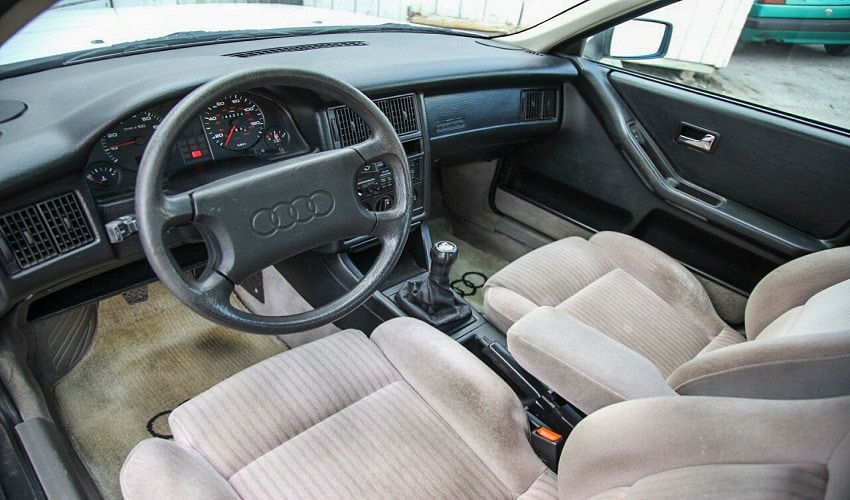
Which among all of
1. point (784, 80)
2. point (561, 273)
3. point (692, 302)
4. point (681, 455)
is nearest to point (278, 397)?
point (681, 455)

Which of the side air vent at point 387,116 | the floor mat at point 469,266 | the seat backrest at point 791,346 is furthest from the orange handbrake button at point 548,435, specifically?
the floor mat at point 469,266

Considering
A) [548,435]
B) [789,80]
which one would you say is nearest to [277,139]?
[548,435]

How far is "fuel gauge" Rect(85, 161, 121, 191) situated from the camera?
117cm

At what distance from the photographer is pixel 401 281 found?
1782 mm

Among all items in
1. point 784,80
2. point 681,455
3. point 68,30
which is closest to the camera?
point 681,455

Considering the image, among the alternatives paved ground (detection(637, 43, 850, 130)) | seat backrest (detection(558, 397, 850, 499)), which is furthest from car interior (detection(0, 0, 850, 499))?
paved ground (detection(637, 43, 850, 130))

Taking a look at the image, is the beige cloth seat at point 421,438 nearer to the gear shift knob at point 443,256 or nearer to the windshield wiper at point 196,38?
the gear shift knob at point 443,256

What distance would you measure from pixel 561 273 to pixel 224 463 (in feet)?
3.41

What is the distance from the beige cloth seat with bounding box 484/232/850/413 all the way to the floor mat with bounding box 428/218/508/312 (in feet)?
2.14

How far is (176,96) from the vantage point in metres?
1.21

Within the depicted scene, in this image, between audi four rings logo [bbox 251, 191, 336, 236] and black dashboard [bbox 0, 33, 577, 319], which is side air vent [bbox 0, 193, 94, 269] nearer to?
black dashboard [bbox 0, 33, 577, 319]

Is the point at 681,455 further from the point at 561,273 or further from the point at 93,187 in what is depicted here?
the point at 93,187

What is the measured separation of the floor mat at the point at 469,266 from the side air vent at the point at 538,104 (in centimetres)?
70

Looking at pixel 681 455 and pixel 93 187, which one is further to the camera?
pixel 93 187
